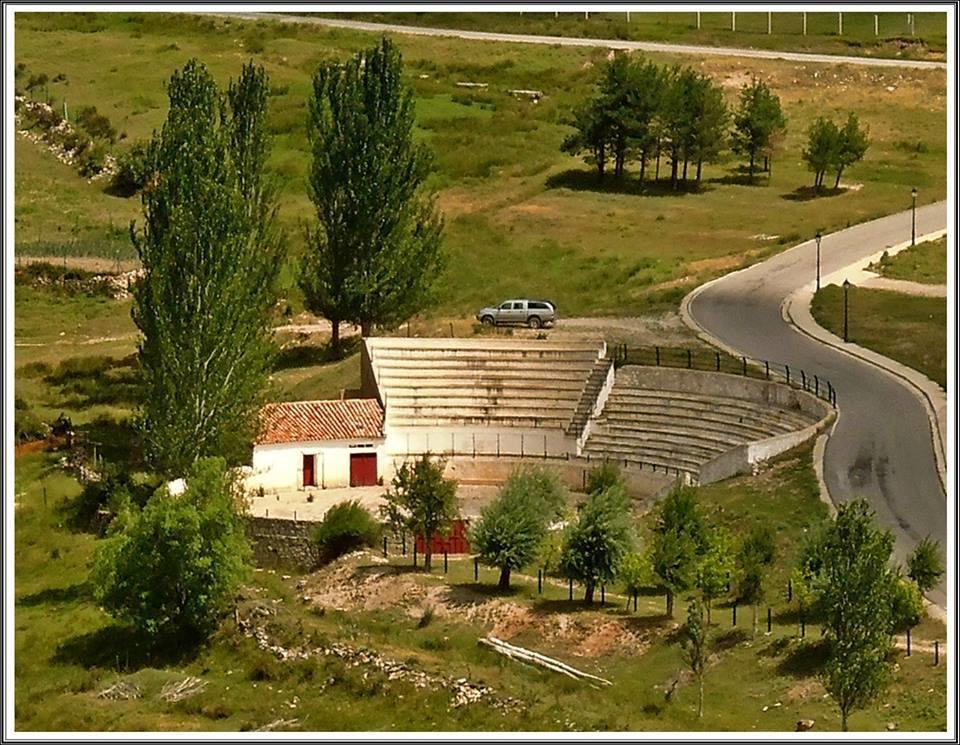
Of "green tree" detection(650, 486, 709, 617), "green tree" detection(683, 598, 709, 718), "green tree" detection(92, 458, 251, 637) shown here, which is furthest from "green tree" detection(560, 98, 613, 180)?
"green tree" detection(683, 598, 709, 718)

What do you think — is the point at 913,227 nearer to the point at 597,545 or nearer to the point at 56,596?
the point at 597,545

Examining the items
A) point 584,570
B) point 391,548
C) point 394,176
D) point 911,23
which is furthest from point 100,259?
point 911,23

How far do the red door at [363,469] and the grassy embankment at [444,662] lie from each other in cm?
1082

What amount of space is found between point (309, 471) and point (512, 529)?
1679 centimetres

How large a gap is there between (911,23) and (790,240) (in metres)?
62.5

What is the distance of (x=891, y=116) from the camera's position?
465 ft

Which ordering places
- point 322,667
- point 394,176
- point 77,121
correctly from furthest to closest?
point 77,121 → point 394,176 → point 322,667

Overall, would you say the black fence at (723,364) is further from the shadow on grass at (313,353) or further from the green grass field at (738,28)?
the green grass field at (738,28)

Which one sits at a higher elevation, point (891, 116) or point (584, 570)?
point (891, 116)

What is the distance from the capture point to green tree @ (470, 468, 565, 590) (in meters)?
72.6

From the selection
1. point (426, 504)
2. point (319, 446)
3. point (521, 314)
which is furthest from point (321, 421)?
point (521, 314)

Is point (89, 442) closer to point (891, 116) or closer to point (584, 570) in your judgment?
point (584, 570)

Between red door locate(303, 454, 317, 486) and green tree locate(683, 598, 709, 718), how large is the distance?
25.8m

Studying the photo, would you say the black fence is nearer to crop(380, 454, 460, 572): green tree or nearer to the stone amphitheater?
the stone amphitheater
